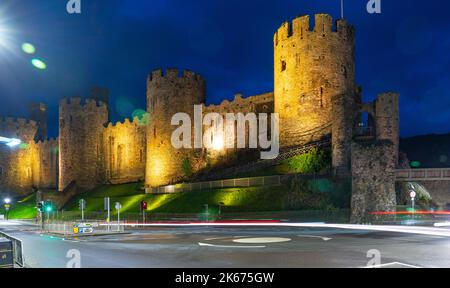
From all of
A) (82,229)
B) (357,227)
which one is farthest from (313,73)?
(82,229)

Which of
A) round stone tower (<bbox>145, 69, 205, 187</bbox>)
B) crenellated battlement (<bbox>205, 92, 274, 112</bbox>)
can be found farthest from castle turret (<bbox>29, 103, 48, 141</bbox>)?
crenellated battlement (<bbox>205, 92, 274, 112</bbox>)

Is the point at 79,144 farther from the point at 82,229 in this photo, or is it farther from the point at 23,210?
the point at 82,229

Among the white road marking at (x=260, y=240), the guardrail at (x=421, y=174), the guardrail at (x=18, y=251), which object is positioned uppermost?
the guardrail at (x=421, y=174)

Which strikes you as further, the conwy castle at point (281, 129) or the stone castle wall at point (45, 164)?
the stone castle wall at point (45, 164)

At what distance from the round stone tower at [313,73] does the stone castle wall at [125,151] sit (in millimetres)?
23050

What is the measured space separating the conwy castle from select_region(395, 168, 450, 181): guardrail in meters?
2.54

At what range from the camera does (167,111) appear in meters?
58.7

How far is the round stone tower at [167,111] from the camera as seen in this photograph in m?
58.7

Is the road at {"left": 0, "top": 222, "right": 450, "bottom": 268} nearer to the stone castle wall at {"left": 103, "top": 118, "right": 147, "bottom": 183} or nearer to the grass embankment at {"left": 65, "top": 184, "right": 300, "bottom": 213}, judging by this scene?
the grass embankment at {"left": 65, "top": 184, "right": 300, "bottom": 213}

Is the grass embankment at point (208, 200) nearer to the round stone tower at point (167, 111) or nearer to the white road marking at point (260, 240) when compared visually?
the round stone tower at point (167, 111)

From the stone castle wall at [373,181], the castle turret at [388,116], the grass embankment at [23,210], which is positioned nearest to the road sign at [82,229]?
the stone castle wall at [373,181]

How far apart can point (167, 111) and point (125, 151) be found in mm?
12890
